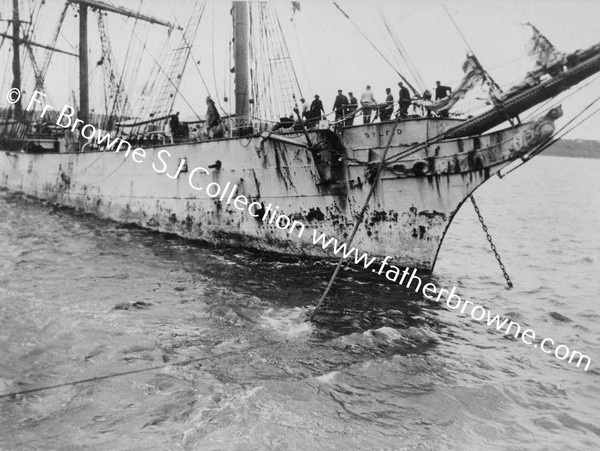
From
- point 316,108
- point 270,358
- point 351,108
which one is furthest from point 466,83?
point 270,358

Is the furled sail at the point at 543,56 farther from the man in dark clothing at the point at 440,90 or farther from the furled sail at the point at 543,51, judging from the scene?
the man in dark clothing at the point at 440,90

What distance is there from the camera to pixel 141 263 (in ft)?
42.0

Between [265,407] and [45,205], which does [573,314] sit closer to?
Answer: [265,407]

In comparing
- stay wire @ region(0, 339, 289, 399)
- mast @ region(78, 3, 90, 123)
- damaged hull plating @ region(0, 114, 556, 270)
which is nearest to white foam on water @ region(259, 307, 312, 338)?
stay wire @ region(0, 339, 289, 399)

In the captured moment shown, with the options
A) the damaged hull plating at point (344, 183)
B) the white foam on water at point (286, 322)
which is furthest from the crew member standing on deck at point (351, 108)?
the white foam on water at point (286, 322)

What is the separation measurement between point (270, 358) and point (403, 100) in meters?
7.04

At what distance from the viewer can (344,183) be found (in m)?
12.5

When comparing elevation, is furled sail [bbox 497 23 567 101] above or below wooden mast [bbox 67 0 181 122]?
below

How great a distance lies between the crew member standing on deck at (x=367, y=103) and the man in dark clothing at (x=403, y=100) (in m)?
0.69

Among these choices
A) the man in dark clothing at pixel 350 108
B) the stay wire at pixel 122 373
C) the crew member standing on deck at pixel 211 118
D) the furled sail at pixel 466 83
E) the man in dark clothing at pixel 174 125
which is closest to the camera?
the stay wire at pixel 122 373

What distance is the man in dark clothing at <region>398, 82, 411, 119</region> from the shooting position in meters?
11.4

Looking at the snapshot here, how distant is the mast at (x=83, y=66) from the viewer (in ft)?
75.3

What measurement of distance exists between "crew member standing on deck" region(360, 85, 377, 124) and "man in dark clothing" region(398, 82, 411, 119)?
0.69 meters

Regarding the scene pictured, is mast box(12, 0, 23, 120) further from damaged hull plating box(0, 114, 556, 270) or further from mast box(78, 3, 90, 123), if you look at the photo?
damaged hull plating box(0, 114, 556, 270)
